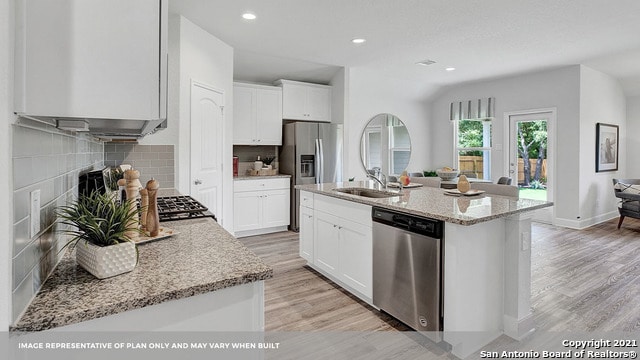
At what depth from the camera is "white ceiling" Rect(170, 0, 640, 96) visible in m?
3.22

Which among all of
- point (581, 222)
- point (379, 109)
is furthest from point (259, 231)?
point (581, 222)

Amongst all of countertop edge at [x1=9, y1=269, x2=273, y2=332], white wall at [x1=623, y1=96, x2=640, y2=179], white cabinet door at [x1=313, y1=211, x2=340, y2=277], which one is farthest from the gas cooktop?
white wall at [x1=623, y1=96, x2=640, y2=179]

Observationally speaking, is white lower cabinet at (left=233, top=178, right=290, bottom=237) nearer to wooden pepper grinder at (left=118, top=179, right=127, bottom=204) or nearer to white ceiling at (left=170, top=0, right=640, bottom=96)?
white ceiling at (left=170, top=0, right=640, bottom=96)

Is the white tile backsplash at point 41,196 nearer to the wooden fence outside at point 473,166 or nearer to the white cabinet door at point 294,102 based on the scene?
the white cabinet door at point 294,102

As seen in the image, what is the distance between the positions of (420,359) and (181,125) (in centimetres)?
299

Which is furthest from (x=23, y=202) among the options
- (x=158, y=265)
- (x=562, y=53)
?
(x=562, y=53)

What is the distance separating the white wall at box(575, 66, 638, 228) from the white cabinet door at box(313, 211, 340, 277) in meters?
4.61

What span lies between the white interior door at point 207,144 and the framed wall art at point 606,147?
6050 mm

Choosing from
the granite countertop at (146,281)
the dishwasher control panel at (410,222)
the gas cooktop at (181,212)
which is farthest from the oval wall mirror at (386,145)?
the granite countertop at (146,281)

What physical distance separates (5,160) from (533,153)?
6.87 metres

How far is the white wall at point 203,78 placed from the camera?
11.5 ft

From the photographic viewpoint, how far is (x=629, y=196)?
17.1ft

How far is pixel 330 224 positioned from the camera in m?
3.12

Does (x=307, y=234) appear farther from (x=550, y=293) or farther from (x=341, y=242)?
(x=550, y=293)
